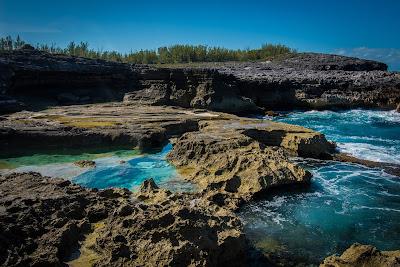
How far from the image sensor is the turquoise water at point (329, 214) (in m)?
17.9

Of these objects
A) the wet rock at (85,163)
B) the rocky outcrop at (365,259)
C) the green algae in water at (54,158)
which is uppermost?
the rocky outcrop at (365,259)

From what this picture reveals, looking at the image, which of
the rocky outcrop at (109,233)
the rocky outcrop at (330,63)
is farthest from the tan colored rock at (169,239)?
the rocky outcrop at (330,63)

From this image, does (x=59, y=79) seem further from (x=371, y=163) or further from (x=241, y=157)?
(x=371, y=163)

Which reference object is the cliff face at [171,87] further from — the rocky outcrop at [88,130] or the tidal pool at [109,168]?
the tidal pool at [109,168]

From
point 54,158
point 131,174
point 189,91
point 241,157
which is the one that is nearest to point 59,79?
point 189,91

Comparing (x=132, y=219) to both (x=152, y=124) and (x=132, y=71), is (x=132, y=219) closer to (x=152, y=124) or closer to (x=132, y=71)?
(x=152, y=124)

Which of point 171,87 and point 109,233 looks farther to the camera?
point 171,87

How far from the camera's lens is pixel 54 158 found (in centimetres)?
3183

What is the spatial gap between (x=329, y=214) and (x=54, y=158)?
21503 mm

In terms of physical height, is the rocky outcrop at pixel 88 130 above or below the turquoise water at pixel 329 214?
above

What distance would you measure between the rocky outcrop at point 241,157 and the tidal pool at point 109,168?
4.50ft

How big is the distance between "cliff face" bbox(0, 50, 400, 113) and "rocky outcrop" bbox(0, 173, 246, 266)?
32.2m

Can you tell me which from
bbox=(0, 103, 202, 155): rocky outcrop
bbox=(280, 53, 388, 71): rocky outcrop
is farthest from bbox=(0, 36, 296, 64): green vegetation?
bbox=(0, 103, 202, 155): rocky outcrop

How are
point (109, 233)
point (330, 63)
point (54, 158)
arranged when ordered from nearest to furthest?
1. point (109, 233)
2. point (54, 158)
3. point (330, 63)
